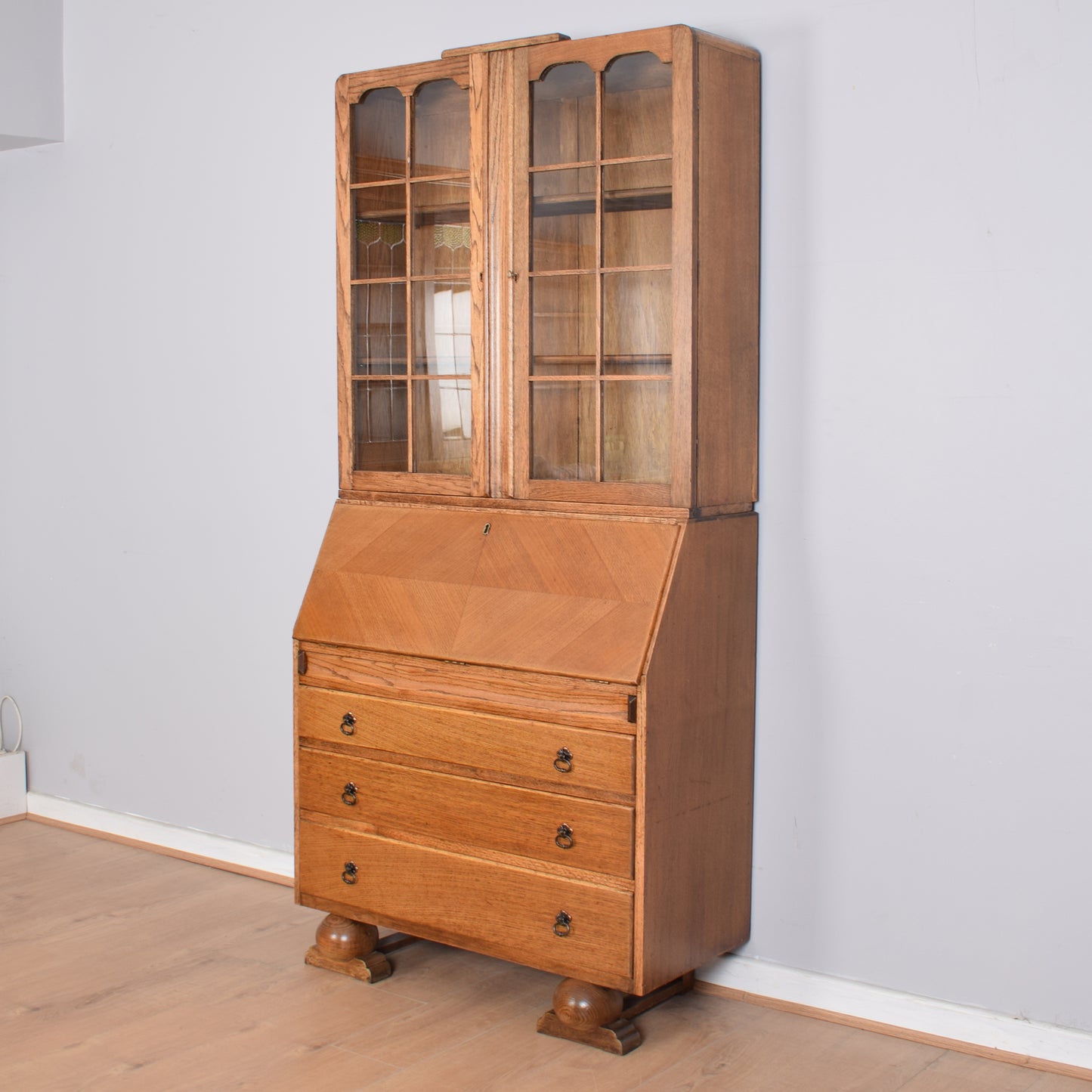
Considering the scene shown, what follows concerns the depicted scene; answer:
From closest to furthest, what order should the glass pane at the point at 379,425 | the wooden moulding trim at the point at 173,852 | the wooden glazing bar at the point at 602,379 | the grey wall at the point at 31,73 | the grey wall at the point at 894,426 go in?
the grey wall at the point at 894,426, the wooden glazing bar at the point at 602,379, the glass pane at the point at 379,425, the wooden moulding trim at the point at 173,852, the grey wall at the point at 31,73

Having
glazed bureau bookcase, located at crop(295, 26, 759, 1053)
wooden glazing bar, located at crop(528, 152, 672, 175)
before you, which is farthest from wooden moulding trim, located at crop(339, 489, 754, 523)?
wooden glazing bar, located at crop(528, 152, 672, 175)

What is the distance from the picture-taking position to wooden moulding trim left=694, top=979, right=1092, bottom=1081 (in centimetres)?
234

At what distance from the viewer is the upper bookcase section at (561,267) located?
237cm

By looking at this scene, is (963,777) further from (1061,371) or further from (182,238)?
(182,238)

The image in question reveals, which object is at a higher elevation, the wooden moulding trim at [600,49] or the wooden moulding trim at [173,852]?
the wooden moulding trim at [600,49]

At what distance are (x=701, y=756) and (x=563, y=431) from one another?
661mm

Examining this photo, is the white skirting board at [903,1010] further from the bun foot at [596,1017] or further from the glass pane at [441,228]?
the glass pane at [441,228]

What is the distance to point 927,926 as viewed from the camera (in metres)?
2.47

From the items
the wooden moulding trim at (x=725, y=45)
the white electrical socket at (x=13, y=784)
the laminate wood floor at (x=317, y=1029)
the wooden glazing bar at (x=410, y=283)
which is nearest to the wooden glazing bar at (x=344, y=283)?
the wooden glazing bar at (x=410, y=283)

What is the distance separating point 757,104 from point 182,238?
164 cm

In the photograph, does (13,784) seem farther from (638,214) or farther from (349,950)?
(638,214)

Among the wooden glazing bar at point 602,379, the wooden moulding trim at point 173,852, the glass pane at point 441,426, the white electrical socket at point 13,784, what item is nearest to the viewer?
the wooden glazing bar at point 602,379

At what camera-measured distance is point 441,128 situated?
2635 millimetres

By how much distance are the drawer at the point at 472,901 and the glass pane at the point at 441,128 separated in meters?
1.34
